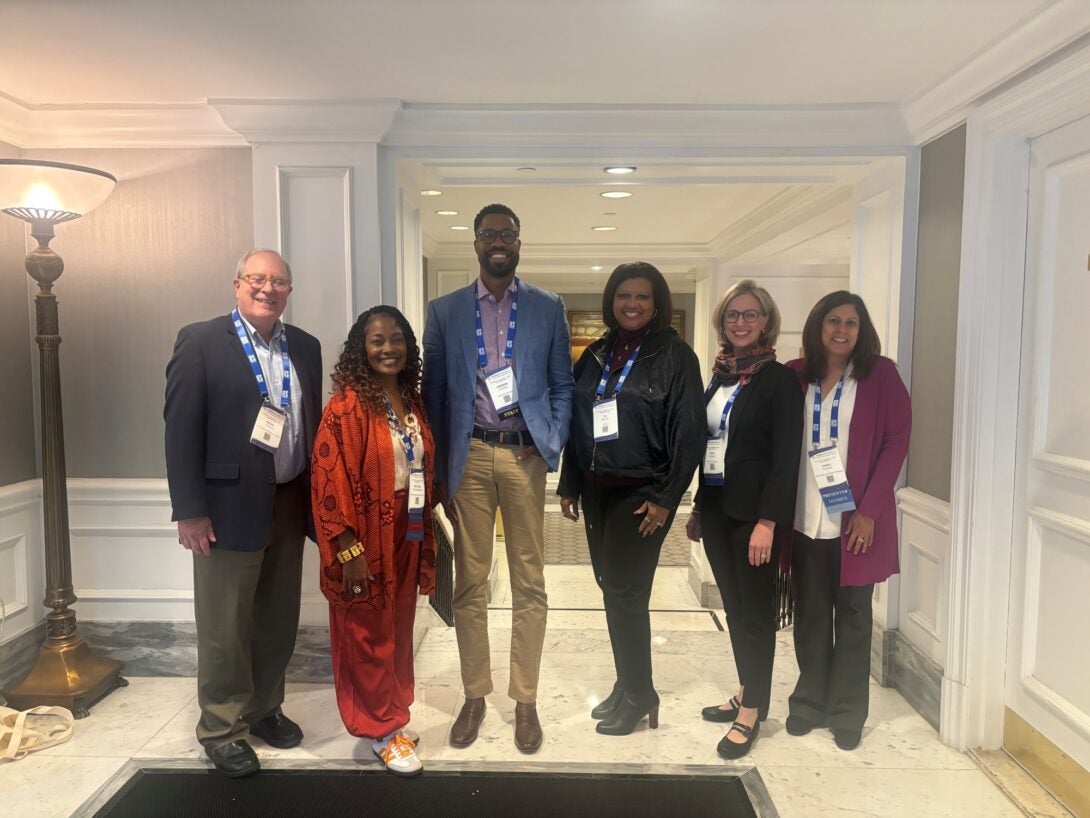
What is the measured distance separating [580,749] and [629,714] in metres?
0.22

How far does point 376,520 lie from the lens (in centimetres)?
219

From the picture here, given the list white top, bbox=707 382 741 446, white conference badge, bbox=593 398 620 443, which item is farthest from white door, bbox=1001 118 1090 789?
white conference badge, bbox=593 398 620 443

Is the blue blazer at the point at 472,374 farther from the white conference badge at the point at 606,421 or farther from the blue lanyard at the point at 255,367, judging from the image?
the blue lanyard at the point at 255,367

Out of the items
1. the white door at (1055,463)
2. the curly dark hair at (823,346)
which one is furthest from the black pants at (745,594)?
the white door at (1055,463)

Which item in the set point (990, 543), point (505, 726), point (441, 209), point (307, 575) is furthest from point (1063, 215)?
point (441, 209)

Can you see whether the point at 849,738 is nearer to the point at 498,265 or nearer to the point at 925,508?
the point at 925,508

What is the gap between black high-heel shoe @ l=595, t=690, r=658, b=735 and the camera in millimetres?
2602

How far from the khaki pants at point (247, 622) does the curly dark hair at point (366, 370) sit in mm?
439

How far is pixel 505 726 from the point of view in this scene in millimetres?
2660

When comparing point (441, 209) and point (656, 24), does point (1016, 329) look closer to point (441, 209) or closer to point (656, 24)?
point (656, 24)

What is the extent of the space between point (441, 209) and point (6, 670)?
127 inches

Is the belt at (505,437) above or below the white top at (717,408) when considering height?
below

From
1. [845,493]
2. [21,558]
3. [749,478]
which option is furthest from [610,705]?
[21,558]

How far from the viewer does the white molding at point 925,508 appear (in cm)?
260
